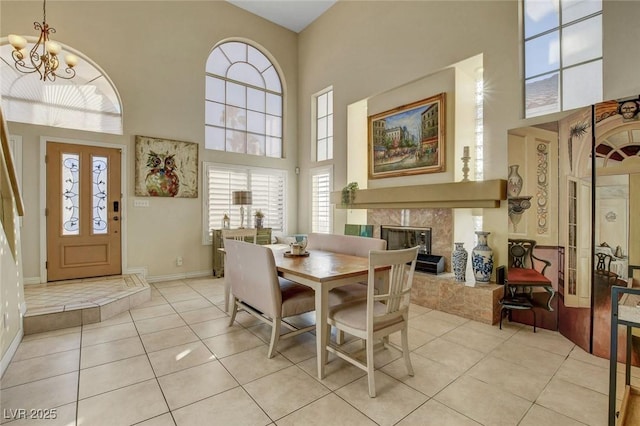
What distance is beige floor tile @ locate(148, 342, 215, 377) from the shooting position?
2355 millimetres

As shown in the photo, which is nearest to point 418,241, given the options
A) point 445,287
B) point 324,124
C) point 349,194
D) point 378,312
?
point 445,287

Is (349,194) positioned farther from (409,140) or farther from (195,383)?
(195,383)

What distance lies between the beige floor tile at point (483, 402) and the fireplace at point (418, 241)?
201cm

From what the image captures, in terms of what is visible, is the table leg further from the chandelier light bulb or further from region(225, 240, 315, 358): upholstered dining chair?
the chandelier light bulb

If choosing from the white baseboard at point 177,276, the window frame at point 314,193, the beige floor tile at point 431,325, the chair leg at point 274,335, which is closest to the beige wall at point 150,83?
the white baseboard at point 177,276

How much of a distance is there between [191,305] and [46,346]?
1.43 m

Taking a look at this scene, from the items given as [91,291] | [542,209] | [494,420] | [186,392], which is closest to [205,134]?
[91,291]

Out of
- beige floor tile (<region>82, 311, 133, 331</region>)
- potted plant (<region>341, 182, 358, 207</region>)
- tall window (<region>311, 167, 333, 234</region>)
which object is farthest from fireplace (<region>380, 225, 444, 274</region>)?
beige floor tile (<region>82, 311, 133, 331</region>)

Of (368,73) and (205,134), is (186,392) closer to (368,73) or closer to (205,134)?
(205,134)

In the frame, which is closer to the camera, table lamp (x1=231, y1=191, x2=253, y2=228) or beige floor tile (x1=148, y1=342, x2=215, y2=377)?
beige floor tile (x1=148, y1=342, x2=215, y2=377)

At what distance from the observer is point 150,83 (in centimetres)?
501

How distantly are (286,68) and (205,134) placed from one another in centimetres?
245

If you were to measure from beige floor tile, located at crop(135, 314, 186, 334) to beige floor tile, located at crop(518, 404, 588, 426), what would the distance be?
306 centimetres

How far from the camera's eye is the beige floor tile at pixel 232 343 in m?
2.63
